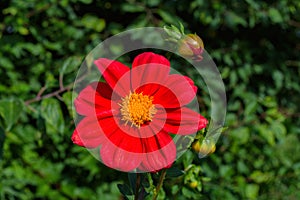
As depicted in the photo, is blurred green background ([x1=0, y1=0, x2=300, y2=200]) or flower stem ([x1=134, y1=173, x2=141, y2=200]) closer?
flower stem ([x1=134, y1=173, x2=141, y2=200])

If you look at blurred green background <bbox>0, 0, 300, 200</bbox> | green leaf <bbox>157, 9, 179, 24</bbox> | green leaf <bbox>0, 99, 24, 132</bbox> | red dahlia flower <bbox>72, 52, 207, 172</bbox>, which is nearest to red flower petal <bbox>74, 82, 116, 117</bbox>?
red dahlia flower <bbox>72, 52, 207, 172</bbox>

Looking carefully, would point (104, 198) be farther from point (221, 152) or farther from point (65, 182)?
point (221, 152)

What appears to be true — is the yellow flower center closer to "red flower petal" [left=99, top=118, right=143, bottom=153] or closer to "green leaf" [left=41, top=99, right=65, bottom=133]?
"red flower petal" [left=99, top=118, right=143, bottom=153]

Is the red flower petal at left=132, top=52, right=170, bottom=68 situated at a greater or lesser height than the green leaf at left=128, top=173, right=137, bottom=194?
greater

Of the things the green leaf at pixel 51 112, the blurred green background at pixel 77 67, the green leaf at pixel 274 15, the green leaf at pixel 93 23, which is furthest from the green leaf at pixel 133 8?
the green leaf at pixel 51 112

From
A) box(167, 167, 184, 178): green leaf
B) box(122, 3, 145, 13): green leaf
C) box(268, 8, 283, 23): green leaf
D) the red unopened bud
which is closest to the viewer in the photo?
the red unopened bud

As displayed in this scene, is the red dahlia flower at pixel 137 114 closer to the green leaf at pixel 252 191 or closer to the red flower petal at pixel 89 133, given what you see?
the red flower petal at pixel 89 133

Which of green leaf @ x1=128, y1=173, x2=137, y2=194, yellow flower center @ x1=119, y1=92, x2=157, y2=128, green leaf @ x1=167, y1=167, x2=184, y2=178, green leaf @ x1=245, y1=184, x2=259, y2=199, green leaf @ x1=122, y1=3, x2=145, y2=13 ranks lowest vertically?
green leaf @ x1=245, y1=184, x2=259, y2=199
